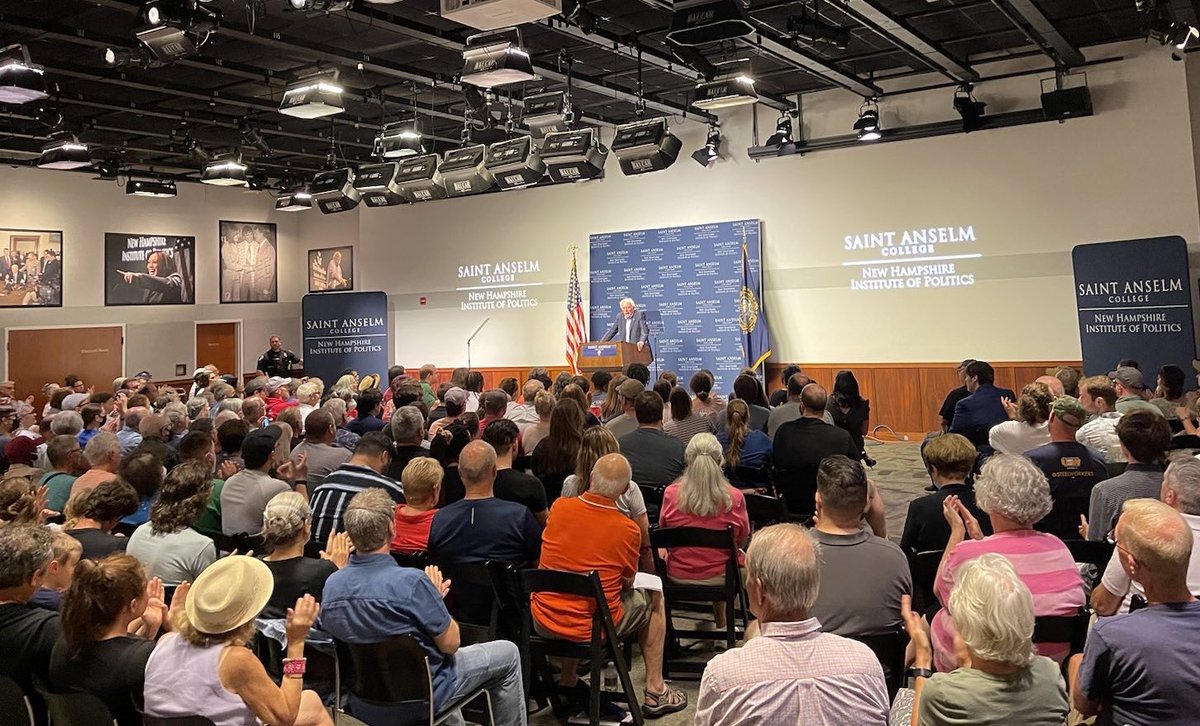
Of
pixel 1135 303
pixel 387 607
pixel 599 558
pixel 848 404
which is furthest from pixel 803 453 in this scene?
pixel 1135 303

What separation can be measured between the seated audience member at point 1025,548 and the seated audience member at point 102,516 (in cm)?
317

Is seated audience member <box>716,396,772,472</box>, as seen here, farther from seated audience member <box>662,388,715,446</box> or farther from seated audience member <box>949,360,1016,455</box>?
seated audience member <box>949,360,1016,455</box>

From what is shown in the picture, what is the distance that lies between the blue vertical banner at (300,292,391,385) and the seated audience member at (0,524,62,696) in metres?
12.8

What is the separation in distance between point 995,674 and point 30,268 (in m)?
16.1

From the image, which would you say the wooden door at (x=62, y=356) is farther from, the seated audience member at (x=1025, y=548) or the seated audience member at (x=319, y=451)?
the seated audience member at (x=1025, y=548)

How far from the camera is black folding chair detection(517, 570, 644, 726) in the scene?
3.17 meters

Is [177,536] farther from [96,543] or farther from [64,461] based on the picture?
[64,461]

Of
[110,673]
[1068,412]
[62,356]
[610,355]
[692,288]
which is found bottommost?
[110,673]

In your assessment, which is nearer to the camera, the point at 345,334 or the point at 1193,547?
the point at 1193,547

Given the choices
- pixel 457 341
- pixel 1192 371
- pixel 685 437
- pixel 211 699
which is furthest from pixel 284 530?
pixel 457 341

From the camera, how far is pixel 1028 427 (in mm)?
5312

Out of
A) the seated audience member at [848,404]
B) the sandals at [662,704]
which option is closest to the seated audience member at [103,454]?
the sandals at [662,704]

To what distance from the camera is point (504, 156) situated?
10.4m

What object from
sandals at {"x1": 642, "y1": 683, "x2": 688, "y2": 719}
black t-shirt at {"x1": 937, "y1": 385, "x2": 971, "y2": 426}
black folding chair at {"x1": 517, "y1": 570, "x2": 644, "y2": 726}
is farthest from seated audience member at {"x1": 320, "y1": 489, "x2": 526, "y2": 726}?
black t-shirt at {"x1": 937, "y1": 385, "x2": 971, "y2": 426}
